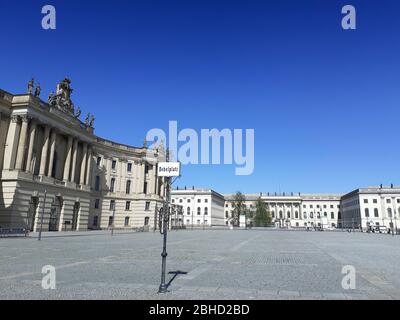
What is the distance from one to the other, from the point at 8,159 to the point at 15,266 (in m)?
33.3

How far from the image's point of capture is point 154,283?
952cm

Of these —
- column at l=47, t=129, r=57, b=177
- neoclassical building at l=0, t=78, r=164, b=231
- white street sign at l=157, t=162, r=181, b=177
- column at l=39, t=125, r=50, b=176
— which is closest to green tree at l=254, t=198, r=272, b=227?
neoclassical building at l=0, t=78, r=164, b=231

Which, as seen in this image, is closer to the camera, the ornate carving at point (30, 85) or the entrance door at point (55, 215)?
the ornate carving at point (30, 85)

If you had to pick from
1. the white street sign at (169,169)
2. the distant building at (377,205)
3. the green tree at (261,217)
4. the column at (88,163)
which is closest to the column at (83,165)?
the column at (88,163)

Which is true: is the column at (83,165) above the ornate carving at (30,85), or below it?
below

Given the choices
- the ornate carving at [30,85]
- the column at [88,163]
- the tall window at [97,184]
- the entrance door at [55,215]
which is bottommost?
the entrance door at [55,215]

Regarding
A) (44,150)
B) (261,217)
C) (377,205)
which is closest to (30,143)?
(44,150)

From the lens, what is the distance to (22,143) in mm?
41438

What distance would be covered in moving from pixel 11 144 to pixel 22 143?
1.29 metres

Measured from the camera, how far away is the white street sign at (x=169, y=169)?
9.41 m

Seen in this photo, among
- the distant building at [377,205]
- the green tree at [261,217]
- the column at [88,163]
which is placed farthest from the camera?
the green tree at [261,217]

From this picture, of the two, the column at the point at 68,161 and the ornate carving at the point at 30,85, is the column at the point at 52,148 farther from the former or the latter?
the ornate carving at the point at 30,85

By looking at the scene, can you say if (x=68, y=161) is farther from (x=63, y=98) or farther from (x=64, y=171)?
(x=63, y=98)
